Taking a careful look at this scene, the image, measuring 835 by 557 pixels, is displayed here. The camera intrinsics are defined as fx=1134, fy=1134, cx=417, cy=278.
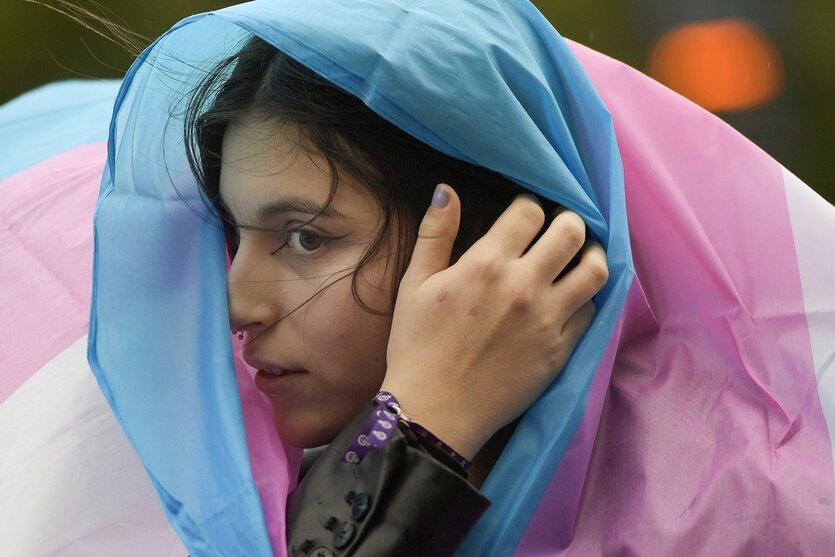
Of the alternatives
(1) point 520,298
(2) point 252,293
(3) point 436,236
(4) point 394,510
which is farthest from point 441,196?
(4) point 394,510

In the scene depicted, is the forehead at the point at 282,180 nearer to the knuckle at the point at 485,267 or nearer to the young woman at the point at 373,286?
the young woman at the point at 373,286

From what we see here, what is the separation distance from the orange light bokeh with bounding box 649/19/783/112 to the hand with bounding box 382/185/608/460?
387 cm

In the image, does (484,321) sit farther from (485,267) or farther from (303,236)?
(303,236)

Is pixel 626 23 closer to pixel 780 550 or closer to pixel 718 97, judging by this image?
pixel 718 97

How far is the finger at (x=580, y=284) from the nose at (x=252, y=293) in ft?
1.06

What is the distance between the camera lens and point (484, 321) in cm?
124

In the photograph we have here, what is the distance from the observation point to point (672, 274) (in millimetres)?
1357

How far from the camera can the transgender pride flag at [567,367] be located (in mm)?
1213

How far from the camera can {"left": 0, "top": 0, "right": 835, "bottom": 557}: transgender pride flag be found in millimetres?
1213

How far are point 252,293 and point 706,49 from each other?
4215mm

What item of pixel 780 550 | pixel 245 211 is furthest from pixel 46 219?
pixel 780 550

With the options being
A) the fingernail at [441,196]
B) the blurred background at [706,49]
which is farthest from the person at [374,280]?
the blurred background at [706,49]

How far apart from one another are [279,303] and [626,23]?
4.08 meters

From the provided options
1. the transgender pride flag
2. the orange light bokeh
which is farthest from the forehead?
the orange light bokeh
